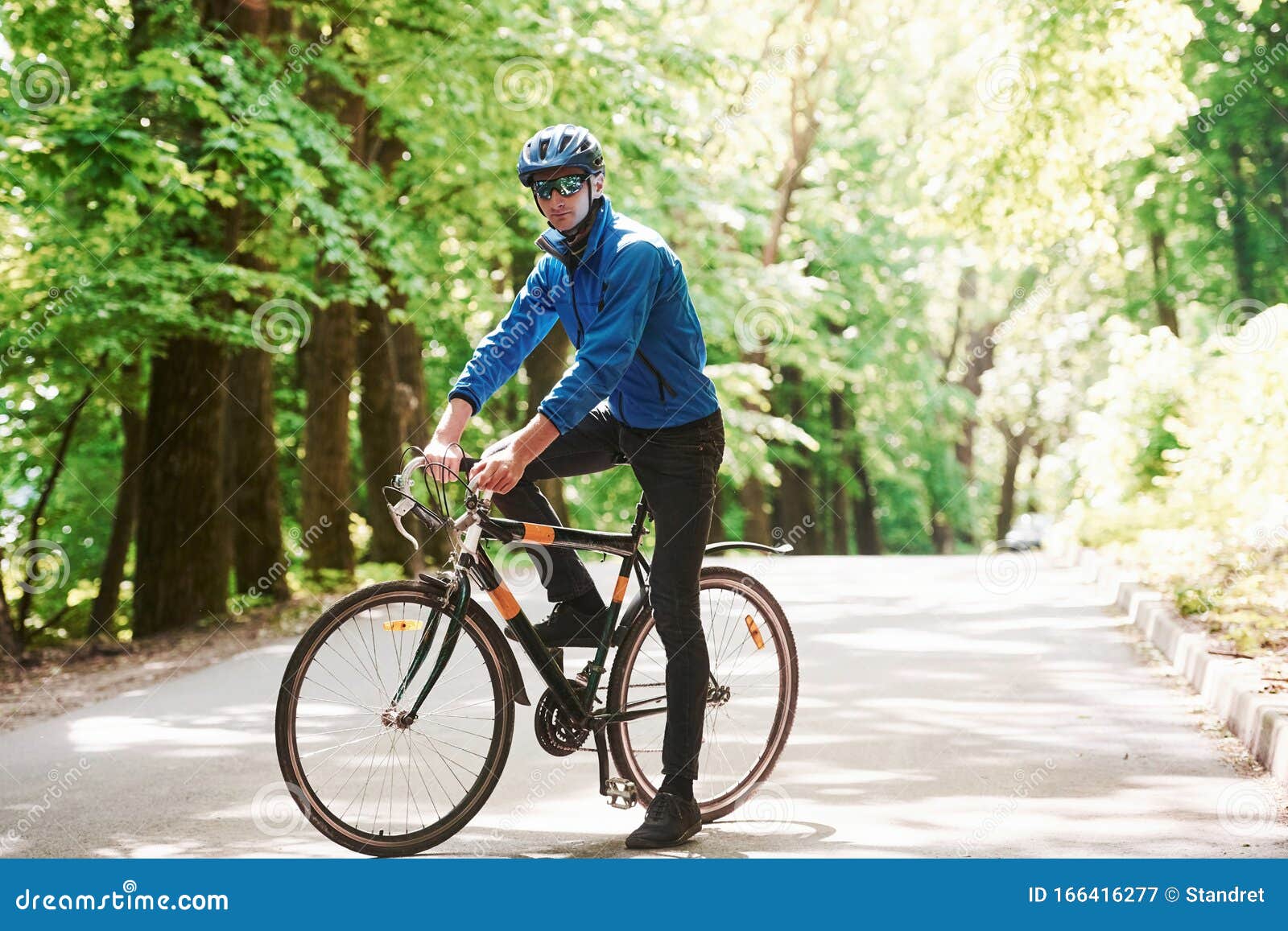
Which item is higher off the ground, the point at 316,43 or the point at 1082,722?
the point at 316,43

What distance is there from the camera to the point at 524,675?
16.7 ft

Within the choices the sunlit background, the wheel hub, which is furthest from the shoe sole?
the sunlit background

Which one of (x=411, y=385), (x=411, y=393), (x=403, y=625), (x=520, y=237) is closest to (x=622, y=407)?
(x=403, y=625)

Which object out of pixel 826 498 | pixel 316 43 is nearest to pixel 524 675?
pixel 316 43

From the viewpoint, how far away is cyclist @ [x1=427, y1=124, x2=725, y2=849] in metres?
4.58

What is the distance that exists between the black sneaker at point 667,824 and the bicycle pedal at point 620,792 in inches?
6.6

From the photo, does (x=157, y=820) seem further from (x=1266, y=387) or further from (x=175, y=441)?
(x=1266, y=387)

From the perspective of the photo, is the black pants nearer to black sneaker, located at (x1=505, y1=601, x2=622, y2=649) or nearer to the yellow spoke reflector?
black sneaker, located at (x1=505, y1=601, x2=622, y2=649)

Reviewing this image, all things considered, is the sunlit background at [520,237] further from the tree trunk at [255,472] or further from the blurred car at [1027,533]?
the blurred car at [1027,533]

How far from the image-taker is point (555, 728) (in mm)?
4934

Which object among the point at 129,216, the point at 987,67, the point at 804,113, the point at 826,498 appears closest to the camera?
the point at 129,216

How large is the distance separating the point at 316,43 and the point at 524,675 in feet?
33.2

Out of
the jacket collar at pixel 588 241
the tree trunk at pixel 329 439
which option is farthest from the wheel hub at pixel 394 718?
the tree trunk at pixel 329 439

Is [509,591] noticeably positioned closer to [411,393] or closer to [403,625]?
[403,625]
